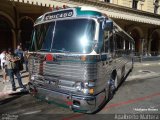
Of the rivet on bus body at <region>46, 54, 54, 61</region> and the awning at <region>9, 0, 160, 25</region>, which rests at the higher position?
the awning at <region>9, 0, 160, 25</region>

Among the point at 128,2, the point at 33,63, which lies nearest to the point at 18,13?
the point at 33,63

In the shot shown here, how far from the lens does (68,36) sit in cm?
548

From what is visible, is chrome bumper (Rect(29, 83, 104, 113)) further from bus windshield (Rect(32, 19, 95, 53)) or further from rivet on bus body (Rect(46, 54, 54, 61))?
bus windshield (Rect(32, 19, 95, 53))

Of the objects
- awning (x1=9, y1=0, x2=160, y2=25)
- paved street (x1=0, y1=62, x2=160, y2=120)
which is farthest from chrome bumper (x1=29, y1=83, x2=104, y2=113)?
awning (x1=9, y1=0, x2=160, y2=25)

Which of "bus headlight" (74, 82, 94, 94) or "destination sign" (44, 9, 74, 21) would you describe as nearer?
"bus headlight" (74, 82, 94, 94)

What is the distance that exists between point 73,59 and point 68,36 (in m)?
0.72

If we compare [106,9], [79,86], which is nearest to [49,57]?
[79,86]

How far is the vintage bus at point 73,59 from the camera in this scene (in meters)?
5.13

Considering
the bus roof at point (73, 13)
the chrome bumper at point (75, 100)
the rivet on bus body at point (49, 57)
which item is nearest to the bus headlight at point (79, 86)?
the chrome bumper at point (75, 100)

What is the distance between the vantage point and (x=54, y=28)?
5.78 meters

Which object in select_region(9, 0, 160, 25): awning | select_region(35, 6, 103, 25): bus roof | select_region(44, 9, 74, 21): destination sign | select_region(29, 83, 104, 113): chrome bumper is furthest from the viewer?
select_region(9, 0, 160, 25): awning

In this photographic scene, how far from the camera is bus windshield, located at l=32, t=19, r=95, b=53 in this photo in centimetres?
526

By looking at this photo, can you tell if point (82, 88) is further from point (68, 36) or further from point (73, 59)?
point (68, 36)

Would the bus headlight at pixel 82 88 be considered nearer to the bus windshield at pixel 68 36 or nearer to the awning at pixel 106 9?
the bus windshield at pixel 68 36
